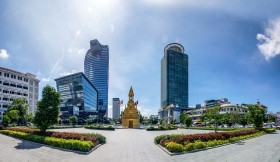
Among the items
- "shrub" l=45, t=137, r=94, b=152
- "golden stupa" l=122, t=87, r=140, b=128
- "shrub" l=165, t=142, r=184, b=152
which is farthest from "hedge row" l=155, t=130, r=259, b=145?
"golden stupa" l=122, t=87, r=140, b=128

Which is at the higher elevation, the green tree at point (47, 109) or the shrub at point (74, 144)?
the green tree at point (47, 109)

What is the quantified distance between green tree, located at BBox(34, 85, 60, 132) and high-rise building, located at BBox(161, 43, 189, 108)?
144045 mm

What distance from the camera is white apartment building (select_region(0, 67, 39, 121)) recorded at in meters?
79.5

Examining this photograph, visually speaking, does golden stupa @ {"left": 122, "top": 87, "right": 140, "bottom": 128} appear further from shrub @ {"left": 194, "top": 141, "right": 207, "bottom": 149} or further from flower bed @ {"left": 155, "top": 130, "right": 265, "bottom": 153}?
shrub @ {"left": 194, "top": 141, "right": 207, "bottom": 149}

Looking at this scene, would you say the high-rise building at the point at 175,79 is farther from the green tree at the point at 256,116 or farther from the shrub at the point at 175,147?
the shrub at the point at 175,147

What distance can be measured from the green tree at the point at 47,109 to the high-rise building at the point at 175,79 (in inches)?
5671

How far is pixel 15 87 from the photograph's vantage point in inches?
3374

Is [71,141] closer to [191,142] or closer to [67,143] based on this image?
[67,143]

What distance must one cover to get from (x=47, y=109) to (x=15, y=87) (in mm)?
68243

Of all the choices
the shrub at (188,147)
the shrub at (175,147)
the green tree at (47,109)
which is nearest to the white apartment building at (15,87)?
the green tree at (47,109)

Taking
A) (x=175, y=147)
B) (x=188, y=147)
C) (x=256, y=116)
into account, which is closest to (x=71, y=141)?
(x=175, y=147)

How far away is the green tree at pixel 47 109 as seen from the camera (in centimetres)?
2903

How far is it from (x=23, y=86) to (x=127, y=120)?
5378 centimetres

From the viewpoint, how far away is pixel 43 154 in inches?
703
